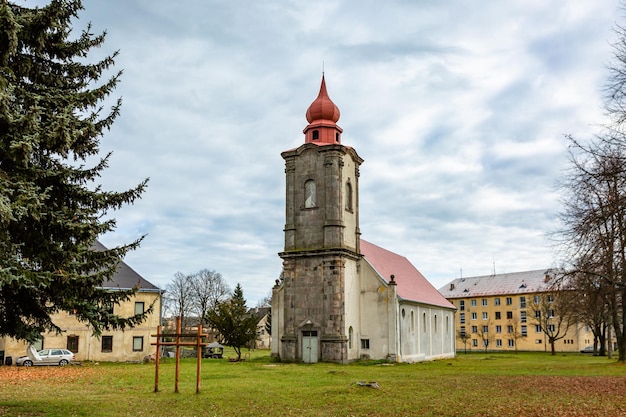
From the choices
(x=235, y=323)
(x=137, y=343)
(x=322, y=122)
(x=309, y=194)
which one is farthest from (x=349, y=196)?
(x=137, y=343)

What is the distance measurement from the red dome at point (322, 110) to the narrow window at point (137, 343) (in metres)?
20.9

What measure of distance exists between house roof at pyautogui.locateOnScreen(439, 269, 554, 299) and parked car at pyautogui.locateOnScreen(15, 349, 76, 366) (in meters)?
58.6

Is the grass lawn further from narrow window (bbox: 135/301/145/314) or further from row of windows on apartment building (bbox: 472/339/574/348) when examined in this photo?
row of windows on apartment building (bbox: 472/339/574/348)

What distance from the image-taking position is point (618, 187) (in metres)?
13.2

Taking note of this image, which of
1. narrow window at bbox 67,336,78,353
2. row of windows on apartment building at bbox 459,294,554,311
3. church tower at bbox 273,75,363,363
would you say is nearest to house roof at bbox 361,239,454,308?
church tower at bbox 273,75,363,363

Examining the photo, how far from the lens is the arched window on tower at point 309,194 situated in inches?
1626

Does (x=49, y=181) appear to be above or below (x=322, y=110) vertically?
below

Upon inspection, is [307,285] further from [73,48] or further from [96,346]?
[73,48]

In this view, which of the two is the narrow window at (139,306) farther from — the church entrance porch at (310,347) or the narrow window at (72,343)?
the church entrance porch at (310,347)

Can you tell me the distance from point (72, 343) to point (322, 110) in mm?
24626

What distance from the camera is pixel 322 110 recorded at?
141ft

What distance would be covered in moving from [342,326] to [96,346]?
722 inches

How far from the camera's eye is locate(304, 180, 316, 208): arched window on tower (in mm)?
41312

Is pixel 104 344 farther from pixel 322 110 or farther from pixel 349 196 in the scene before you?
pixel 322 110
